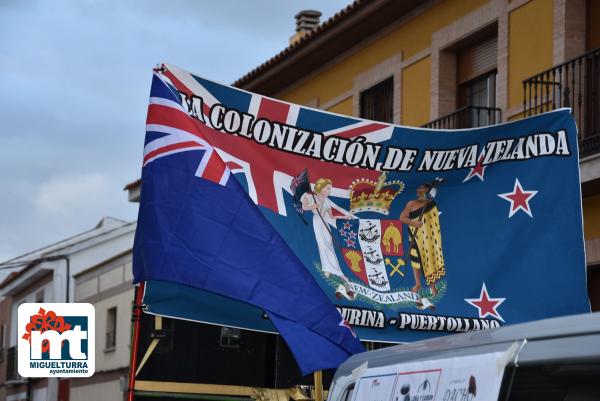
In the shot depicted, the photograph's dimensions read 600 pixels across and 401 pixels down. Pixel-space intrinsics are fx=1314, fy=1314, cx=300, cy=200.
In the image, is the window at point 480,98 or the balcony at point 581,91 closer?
the balcony at point 581,91

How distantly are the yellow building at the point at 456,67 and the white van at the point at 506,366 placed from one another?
9.21 metres

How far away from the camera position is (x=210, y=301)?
8094 mm

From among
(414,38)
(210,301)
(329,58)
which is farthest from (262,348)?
(329,58)

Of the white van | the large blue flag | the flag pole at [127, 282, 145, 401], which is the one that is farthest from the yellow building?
the white van

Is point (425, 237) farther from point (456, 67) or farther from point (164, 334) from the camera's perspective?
point (456, 67)

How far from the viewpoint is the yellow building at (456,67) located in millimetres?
14914

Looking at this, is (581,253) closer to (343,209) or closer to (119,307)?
(343,209)

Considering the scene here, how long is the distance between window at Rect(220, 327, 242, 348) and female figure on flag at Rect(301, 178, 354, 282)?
0.80m

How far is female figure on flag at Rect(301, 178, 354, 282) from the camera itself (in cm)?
807

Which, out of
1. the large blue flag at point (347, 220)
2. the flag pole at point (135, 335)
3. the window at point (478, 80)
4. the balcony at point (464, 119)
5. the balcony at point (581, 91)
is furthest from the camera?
the window at point (478, 80)

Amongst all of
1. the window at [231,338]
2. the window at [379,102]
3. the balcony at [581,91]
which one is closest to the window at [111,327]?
the window at [379,102]

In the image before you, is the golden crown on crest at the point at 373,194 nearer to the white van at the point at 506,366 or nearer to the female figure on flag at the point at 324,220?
the female figure on flag at the point at 324,220

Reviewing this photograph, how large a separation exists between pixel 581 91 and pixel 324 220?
7413 millimetres

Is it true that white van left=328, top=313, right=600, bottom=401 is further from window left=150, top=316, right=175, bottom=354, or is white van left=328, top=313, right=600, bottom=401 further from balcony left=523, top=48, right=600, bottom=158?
balcony left=523, top=48, right=600, bottom=158
